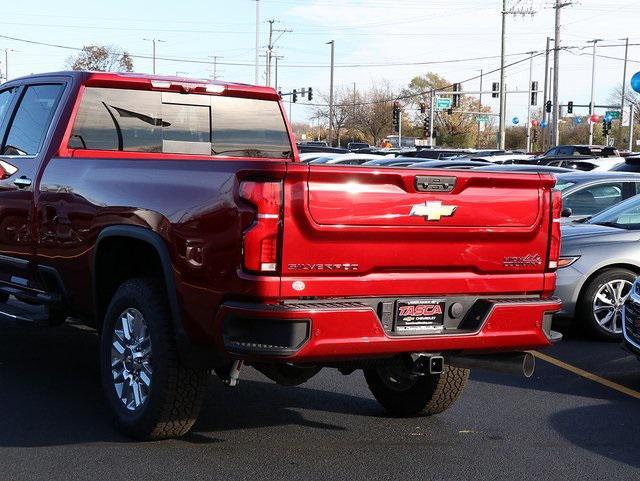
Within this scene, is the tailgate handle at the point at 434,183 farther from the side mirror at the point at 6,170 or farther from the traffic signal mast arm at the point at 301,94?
the traffic signal mast arm at the point at 301,94

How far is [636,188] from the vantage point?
11.9 metres

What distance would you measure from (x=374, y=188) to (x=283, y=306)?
0.75 metres

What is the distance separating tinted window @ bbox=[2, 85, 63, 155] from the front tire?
184 centimetres

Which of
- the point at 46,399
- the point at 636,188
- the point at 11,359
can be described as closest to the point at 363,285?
the point at 46,399

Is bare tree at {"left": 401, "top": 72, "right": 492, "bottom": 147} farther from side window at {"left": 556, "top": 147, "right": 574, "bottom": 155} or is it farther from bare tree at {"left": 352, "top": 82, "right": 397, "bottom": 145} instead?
side window at {"left": 556, "top": 147, "right": 574, "bottom": 155}

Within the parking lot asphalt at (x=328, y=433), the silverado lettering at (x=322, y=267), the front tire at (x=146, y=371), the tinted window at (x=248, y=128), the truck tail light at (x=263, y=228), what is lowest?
the parking lot asphalt at (x=328, y=433)

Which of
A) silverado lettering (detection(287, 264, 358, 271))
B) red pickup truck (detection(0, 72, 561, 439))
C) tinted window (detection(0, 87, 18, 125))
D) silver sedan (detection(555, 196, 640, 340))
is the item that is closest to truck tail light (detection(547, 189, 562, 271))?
red pickup truck (detection(0, 72, 561, 439))

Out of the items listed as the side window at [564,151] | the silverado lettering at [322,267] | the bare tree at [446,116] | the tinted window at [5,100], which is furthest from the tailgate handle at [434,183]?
the bare tree at [446,116]

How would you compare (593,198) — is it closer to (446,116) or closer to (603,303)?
(603,303)

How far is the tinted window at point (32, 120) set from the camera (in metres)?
7.00

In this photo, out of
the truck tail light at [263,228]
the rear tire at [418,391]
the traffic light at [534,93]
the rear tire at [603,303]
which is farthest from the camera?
the traffic light at [534,93]

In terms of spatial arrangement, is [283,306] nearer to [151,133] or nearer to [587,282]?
[151,133]

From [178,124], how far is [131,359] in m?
2.32

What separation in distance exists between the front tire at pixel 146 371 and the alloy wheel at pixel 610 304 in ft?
16.4
